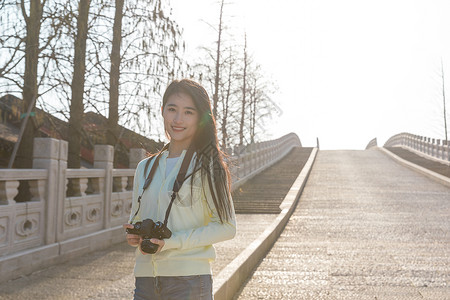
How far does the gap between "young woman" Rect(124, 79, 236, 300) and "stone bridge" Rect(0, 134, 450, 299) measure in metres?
3.02

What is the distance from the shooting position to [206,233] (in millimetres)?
2438

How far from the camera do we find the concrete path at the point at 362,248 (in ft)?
21.2

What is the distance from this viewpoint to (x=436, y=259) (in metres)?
8.16

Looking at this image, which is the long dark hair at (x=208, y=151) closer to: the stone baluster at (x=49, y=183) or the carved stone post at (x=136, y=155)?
the stone baluster at (x=49, y=183)

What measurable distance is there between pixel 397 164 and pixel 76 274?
24.1m

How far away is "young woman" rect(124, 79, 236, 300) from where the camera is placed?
243 centimetres

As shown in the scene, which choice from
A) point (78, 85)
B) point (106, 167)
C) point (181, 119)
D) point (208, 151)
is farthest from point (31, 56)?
point (208, 151)

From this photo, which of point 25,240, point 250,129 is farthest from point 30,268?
point 250,129

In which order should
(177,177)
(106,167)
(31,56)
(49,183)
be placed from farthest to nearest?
(106,167) → (31,56) → (49,183) → (177,177)

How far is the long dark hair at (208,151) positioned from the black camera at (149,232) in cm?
29

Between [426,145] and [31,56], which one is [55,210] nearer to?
[31,56]

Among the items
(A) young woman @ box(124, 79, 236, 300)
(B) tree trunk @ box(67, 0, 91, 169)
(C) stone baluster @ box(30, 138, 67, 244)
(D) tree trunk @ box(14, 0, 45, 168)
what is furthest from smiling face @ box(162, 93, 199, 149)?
(B) tree trunk @ box(67, 0, 91, 169)

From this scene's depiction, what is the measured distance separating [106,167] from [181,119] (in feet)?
24.1

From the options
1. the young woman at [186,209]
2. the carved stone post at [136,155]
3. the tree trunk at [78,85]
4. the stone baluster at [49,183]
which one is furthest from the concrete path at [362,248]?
the tree trunk at [78,85]
